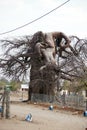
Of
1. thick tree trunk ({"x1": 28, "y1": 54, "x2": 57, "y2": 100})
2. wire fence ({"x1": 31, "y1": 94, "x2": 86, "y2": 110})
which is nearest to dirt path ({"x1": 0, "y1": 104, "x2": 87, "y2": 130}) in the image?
wire fence ({"x1": 31, "y1": 94, "x2": 86, "y2": 110})

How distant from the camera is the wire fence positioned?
115 ft

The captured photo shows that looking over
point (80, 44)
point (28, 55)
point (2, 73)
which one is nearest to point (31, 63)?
point (28, 55)

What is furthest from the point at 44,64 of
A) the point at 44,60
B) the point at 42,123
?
the point at 42,123

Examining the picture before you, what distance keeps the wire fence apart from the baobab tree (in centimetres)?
128

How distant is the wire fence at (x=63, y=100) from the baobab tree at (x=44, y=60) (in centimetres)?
128

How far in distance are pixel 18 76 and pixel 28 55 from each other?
314 centimetres

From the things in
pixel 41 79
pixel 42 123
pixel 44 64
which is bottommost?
pixel 42 123

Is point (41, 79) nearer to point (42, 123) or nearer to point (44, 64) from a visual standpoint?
point (44, 64)

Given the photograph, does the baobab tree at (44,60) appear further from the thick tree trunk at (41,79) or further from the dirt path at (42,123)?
the dirt path at (42,123)

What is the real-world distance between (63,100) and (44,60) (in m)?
6.46

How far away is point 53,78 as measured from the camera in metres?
39.3

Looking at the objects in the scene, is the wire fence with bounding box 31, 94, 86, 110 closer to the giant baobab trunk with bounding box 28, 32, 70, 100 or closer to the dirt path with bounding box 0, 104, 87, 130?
the giant baobab trunk with bounding box 28, 32, 70, 100

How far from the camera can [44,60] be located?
41.1 meters

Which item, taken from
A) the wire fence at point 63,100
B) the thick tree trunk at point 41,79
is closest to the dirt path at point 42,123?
the wire fence at point 63,100
